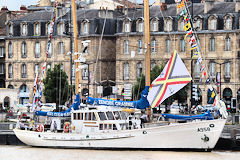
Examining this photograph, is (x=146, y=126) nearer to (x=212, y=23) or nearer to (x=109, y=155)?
(x=109, y=155)

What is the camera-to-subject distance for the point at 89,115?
52.8 metres

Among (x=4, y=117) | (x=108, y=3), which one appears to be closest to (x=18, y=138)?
(x=4, y=117)

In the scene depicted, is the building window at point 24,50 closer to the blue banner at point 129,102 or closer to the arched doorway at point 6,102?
the arched doorway at point 6,102

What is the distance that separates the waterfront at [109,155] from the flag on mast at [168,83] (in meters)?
3.08

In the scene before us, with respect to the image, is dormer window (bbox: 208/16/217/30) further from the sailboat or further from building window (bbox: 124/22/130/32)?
the sailboat

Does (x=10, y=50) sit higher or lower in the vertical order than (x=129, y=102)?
higher

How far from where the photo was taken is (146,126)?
169 feet

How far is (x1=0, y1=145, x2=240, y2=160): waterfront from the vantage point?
49.6 m

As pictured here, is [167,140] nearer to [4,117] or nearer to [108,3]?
[4,117]

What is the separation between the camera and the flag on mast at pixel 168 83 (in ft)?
167

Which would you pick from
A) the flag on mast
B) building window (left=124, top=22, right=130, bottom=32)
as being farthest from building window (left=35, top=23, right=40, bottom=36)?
the flag on mast

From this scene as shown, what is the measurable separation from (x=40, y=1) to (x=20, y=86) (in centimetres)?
1904

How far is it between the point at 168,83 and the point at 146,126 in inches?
113

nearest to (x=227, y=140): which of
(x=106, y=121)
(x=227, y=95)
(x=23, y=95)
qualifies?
(x=106, y=121)
